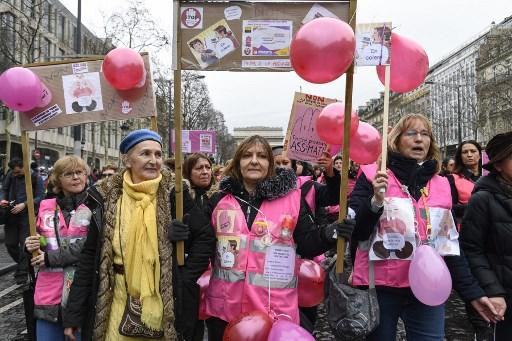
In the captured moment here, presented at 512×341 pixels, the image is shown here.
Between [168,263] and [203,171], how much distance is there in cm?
296

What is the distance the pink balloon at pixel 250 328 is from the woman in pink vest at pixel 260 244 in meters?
0.17

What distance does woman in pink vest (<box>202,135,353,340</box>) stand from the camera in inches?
110

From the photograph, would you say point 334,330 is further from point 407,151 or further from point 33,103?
point 33,103

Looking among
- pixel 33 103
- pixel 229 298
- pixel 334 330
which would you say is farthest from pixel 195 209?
pixel 33 103

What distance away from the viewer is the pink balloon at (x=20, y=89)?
137 inches

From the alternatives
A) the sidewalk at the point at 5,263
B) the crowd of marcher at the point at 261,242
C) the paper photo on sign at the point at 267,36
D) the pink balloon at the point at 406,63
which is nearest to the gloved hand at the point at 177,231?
the crowd of marcher at the point at 261,242

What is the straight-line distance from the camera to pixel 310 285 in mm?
3713

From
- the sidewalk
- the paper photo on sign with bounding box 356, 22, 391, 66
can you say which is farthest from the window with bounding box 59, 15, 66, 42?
the paper photo on sign with bounding box 356, 22, 391, 66

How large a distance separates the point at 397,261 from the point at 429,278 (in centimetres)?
26

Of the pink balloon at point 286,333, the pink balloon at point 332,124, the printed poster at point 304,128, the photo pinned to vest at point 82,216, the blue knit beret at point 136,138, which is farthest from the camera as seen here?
the printed poster at point 304,128

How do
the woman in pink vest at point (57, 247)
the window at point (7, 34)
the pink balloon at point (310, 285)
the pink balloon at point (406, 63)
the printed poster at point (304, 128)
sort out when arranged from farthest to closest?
the window at point (7, 34), the printed poster at point (304, 128), the pink balloon at point (310, 285), the woman in pink vest at point (57, 247), the pink balloon at point (406, 63)

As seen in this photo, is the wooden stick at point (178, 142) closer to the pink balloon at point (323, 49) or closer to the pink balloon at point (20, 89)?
the pink balloon at point (323, 49)

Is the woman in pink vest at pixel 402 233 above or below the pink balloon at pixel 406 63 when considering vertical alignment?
below

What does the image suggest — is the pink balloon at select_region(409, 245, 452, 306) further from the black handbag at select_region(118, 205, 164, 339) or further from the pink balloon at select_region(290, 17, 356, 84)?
the black handbag at select_region(118, 205, 164, 339)
